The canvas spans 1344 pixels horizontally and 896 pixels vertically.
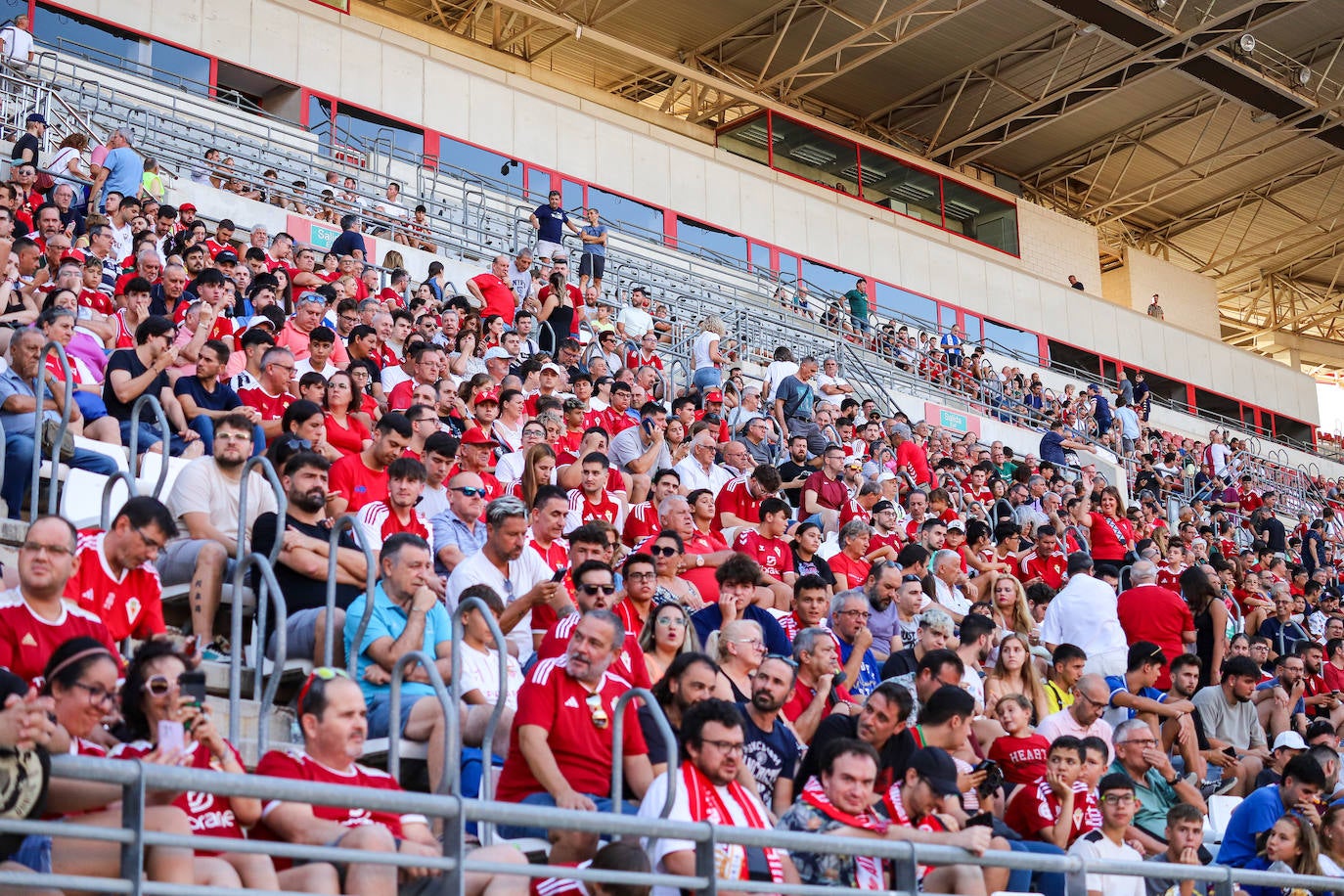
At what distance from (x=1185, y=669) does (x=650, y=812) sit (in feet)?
18.3

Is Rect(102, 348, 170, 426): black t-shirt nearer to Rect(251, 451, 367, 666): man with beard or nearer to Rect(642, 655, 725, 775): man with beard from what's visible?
Rect(251, 451, 367, 666): man with beard

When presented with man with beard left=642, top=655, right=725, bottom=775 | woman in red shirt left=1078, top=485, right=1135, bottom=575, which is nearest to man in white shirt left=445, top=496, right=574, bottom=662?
man with beard left=642, top=655, right=725, bottom=775

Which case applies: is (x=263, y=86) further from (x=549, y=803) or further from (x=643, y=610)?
(x=549, y=803)

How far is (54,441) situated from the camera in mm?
7070

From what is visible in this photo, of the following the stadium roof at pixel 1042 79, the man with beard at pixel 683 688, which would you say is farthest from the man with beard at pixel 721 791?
the stadium roof at pixel 1042 79

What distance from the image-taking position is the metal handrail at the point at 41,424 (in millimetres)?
6590

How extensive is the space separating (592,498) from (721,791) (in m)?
→ 4.24

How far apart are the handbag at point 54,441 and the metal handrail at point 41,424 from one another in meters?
0.04

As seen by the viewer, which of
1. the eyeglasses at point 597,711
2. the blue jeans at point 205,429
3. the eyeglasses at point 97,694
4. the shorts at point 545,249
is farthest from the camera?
the shorts at point 545,249

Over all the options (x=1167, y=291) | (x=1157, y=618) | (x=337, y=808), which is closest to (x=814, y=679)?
(x=337, y=808)

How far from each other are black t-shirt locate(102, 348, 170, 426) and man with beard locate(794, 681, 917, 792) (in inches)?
155

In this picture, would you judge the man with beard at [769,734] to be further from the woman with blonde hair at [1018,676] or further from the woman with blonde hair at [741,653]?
the woman with blonde hair at [1018,676]

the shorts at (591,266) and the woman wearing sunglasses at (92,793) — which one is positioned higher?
the shorts at (591,266)

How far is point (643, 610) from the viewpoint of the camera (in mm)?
7473
